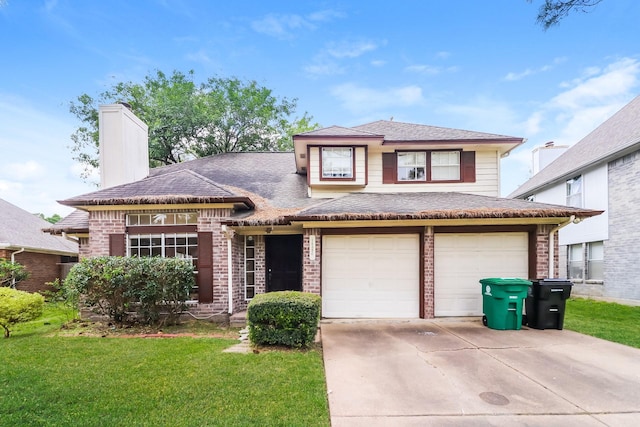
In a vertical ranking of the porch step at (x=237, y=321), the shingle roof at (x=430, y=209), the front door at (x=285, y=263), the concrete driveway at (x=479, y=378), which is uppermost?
the shingle roof at (x=430, y=209)

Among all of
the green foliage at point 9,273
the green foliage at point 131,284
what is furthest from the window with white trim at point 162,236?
the green foliage at point 9,273

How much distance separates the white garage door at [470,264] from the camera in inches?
327

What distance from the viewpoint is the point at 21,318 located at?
7250 millimetres

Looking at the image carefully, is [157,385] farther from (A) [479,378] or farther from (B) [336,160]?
(B) [336,160]

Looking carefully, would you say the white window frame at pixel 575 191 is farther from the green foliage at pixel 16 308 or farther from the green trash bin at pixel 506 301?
the green foliage at pixel 16 308

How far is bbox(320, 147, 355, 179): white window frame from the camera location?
10.0 metres

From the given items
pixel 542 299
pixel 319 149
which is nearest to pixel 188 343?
pixel 319 149

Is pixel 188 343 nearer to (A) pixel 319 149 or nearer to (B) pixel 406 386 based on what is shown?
(B) pixel 406 386

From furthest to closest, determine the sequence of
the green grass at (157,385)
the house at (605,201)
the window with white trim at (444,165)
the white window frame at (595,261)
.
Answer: the white window frame at (595,261), the house at (605,201), the window with white trim at (444,165), the green grass at (157,385)

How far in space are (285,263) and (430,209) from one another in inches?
172

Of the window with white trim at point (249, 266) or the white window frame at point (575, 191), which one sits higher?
the white window frame at point (575, 191)

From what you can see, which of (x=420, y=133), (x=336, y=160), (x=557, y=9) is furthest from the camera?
(x=420, y=133)

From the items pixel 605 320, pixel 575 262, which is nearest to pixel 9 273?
pixel 605 320

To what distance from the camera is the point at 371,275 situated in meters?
8.38
